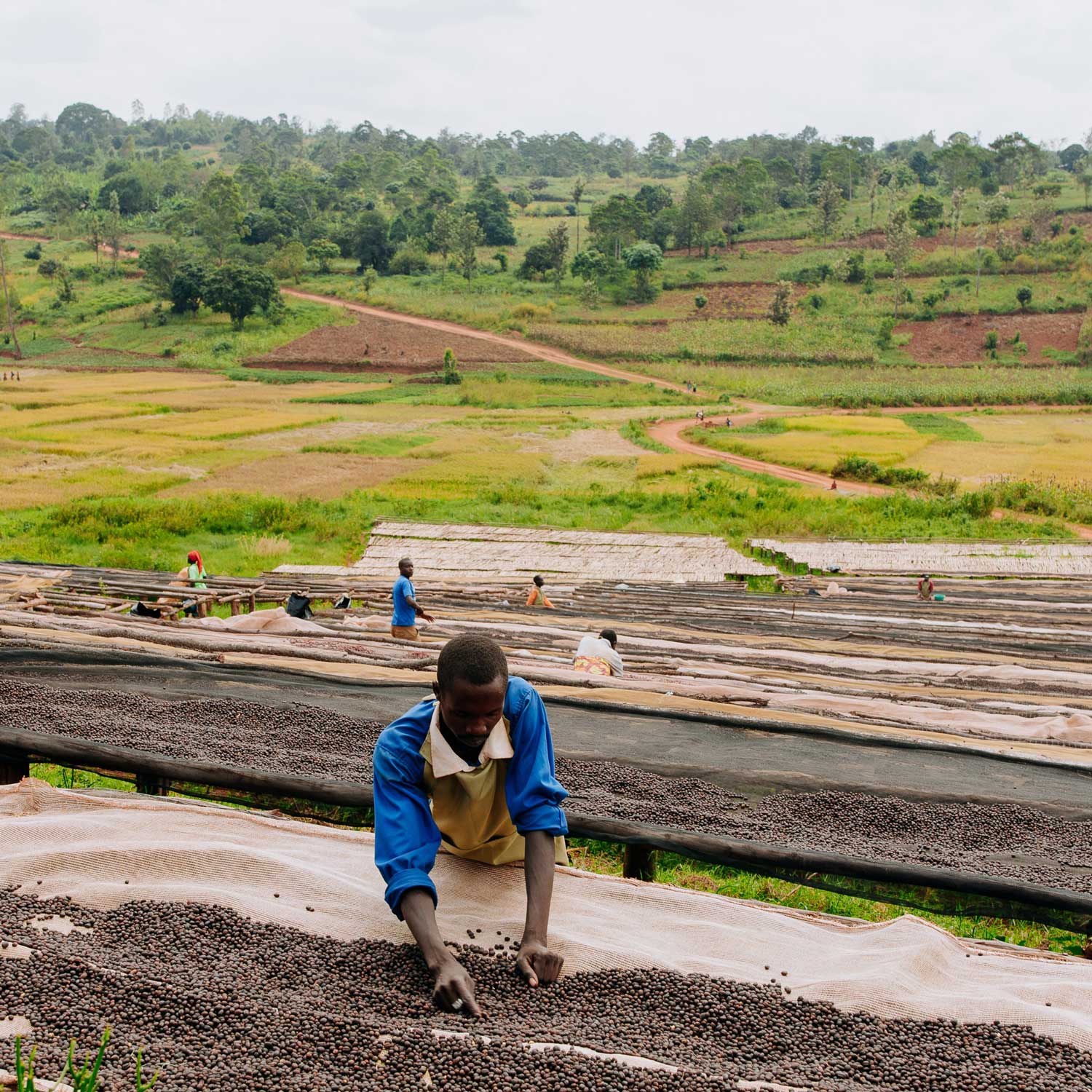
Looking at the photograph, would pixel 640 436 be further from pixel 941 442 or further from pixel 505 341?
pixel 505 341

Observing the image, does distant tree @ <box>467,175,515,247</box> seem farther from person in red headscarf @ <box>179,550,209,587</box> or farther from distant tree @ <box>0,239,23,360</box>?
person in red headscarf @ <box>179,550,209,587</box>

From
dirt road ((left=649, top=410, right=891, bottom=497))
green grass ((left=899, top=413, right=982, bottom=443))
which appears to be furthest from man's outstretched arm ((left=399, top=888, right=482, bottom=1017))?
green grass ((left=899, top=413, right=982, bottom=443))

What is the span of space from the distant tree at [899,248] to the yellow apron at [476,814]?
197ft

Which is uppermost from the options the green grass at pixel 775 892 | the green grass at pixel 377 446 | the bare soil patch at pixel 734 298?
the bare soil patch at pixel 734 298

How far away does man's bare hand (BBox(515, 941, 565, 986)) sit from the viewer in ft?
9.45

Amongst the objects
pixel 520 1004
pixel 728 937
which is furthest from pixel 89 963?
pixel 728 937

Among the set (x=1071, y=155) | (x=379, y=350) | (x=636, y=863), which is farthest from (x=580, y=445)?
(x=1071, y=155)

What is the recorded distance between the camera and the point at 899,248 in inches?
2377

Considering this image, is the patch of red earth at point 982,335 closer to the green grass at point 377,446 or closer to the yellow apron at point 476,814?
the green grass at point 377,446

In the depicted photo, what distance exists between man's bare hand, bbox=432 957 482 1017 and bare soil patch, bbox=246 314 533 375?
49.2 metres

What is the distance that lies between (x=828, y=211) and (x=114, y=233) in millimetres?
50057

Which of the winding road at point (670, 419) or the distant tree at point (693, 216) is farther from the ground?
the distant tree at point (693, 216)

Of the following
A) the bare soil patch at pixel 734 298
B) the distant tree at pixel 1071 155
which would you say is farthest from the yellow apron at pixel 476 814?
the distant tree at pixel 1071 155

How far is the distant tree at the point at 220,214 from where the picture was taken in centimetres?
6819
